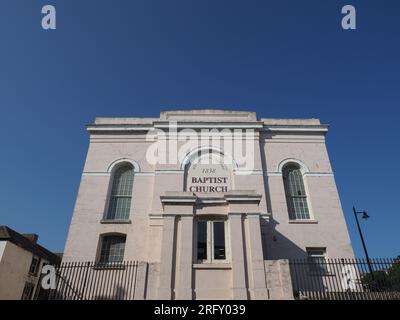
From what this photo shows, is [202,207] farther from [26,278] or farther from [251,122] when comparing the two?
[26,278]

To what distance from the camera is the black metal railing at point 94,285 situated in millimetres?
12136

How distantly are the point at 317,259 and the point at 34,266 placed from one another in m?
25.2

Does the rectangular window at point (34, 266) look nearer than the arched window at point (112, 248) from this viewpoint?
No

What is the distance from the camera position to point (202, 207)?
43.7 feet

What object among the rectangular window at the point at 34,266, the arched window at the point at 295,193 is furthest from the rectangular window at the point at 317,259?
the rectangular window at the point at 34,266

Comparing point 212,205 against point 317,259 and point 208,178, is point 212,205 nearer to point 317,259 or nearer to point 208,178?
point 208,178

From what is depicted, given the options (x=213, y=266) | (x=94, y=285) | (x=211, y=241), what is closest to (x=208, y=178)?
(x=211, y=241)

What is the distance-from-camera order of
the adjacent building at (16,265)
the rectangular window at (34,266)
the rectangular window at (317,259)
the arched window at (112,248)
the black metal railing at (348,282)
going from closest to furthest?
the black metal railing at (348,282) → the rectangular window at (317,259) → the arched window at (112,248) → the adjacent building at (16,265) → the rectangular window at (34,266)

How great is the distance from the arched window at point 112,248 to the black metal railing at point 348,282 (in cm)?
951

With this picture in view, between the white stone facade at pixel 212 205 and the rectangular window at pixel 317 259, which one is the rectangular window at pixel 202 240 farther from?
the rectangular window at pixel 317 259

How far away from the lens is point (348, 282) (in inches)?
500

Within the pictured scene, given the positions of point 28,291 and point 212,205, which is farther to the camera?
point 28,291
